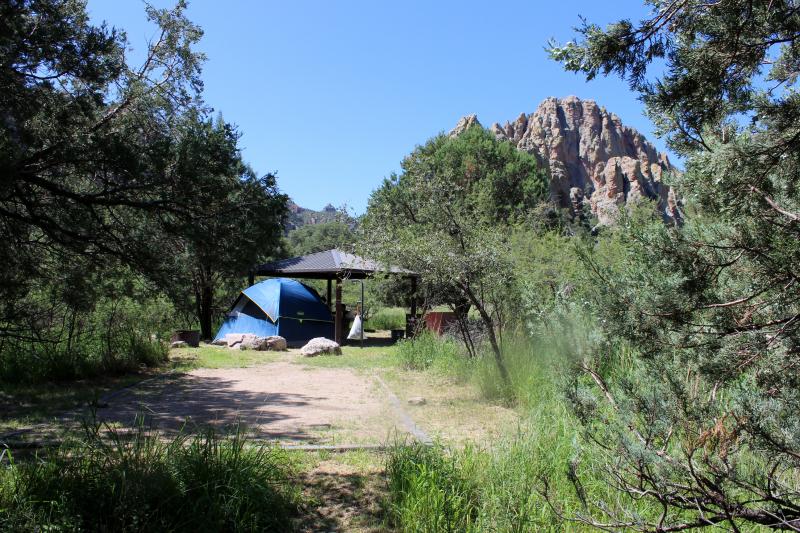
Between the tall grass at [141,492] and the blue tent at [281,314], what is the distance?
13497mm

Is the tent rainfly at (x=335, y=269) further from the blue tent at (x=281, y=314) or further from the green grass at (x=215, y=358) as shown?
the green grass at (x=215, y=358)

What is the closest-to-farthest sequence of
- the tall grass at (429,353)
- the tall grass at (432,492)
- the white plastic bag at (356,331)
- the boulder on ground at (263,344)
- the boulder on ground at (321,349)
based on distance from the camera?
the tall grass at (432,492), the tall grass at (429,353), the boulder on ground at (321,349), the boulder on ground at (263,344), the white plastic bag at (356,331)

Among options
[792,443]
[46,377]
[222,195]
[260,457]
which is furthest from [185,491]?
[46,377]

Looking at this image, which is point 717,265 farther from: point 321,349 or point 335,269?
point 335,269

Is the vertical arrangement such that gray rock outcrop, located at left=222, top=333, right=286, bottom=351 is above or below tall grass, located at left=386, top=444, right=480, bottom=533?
above

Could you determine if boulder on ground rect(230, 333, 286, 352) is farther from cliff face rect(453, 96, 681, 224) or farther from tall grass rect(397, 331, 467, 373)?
cliff face rect(453, 96, 681, 224)

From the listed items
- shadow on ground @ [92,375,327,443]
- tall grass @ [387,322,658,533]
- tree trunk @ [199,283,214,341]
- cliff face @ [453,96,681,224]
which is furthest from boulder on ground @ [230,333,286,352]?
cliff face @ [453,96,681,224]

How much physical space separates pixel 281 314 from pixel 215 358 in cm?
418

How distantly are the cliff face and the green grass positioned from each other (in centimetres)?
5267

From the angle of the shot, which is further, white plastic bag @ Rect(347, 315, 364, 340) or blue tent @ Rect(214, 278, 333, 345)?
white plastic bag @ Rect(347, 315, 364, 340)

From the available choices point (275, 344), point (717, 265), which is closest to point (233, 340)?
point (275, 344)

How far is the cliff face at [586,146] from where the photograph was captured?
66.9 m

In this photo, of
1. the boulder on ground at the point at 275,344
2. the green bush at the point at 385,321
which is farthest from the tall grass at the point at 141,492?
the green bush at the point at 385,321

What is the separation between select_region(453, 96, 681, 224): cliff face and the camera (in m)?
66.9
